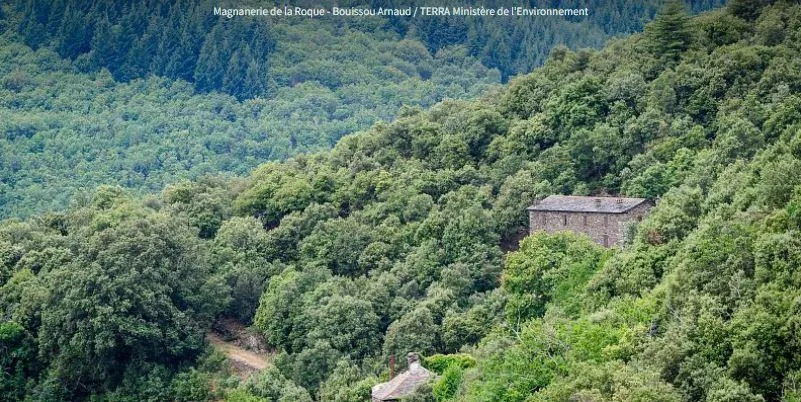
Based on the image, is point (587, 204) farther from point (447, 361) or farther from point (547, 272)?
point (447, 361)

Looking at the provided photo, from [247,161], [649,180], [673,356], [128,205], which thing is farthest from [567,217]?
[247,161]

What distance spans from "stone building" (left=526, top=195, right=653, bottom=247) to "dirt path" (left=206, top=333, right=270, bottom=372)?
12580 mm

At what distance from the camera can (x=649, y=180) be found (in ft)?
202

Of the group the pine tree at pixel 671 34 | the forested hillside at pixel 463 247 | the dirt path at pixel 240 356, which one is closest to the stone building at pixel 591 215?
the forested hillside at pixel 463 247

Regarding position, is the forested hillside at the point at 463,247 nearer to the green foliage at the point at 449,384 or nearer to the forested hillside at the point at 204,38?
the green foliage at the point at 449,384

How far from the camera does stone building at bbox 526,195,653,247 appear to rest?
58.7 metres

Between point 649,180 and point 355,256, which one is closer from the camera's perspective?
point 649,180

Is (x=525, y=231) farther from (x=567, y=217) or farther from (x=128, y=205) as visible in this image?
(x=128, y=205)

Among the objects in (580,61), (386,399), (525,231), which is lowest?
(386,399)

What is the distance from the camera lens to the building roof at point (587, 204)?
5897cm

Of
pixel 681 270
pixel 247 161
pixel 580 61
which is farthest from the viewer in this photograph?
pixel 247 161

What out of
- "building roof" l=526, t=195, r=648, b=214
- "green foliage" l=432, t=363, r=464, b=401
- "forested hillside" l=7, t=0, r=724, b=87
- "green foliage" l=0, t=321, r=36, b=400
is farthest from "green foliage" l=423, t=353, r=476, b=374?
"forested hillside" l=7, t=0, r=724, b=87

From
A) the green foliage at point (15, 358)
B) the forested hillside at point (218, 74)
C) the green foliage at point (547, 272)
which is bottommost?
the green foliage at point (15, 358)

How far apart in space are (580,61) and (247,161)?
57.2 m
